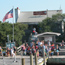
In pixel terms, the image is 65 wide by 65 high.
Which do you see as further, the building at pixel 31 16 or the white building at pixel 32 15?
the white building at pixel 32 15

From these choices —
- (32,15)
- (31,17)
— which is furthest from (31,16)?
(31,17)

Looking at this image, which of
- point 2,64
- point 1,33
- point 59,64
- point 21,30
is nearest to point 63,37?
point 21,30

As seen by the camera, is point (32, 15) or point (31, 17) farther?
point (32, 15)

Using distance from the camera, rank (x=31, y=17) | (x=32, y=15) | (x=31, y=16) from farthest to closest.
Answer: (x=32, y=15) < (x=31, y=16) < (x=31, y=17)

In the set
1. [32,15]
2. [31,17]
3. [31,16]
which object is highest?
[32,15]

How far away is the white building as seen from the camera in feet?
166

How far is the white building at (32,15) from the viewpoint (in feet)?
166

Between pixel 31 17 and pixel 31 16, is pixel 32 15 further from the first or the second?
pixel 31 17

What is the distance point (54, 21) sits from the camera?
43.8m

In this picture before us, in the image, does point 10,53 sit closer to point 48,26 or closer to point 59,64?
point 59,64

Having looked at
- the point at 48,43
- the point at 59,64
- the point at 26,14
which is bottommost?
the point at 59,64

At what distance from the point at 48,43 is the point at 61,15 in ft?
62.6

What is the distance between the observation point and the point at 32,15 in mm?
54188

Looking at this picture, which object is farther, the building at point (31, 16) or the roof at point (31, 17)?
the roof at point (31, 17)
